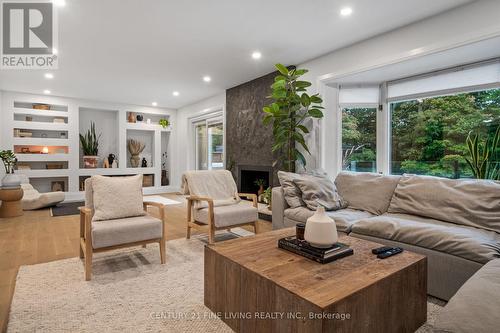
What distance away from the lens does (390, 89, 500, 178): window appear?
3199 mm

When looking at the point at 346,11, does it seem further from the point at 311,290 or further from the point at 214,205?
the point at 311,290

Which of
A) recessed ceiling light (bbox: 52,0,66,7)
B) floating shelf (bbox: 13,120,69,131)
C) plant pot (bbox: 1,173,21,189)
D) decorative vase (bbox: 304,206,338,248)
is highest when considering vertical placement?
recessed ceiling light (bbox: 52,0,66,7)

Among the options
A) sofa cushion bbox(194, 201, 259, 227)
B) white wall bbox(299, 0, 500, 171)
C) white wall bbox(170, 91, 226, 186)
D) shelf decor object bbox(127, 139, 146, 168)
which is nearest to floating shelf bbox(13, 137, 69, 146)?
shelf decor object bbox(127, 139, 146, 168)

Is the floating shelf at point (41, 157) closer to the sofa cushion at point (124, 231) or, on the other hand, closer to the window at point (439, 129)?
the sofa cushion at point (124, 231)

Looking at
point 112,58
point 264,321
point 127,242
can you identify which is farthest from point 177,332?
point 112,58

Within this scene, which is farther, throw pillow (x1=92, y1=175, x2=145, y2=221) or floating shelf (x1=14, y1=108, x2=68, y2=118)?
floating shelf (x1=14, y1=108, x2=68, y2=118)

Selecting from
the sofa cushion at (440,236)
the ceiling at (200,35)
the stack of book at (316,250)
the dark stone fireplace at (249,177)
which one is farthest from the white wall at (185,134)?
the stack of book at (316,250)

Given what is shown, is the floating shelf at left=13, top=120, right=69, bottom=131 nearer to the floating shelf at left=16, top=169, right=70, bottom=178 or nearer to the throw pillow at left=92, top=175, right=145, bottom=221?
the floating shelf at left=16, top=169, right=70, bottom=178

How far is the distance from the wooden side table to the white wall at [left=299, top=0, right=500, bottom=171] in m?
4.90

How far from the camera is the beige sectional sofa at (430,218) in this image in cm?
194

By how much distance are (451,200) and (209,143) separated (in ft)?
19.2

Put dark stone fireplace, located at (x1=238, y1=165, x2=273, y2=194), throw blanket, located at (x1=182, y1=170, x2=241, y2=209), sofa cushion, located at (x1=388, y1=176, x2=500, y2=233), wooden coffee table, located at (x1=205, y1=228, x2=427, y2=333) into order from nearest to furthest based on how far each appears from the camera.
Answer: wooden coffee table, located at (x1=205, y1=228, x2=427, y2=333)
sofa cushion, located at (x1=388, y1=176, x2=500, y2=233)
throw blanket, located at (x1=182, y1=170, x2=241, y2=209)
dark stone fireplace, located at (x1=238, y1=165, x2=273, y2=194)

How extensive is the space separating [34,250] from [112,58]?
9.42ft

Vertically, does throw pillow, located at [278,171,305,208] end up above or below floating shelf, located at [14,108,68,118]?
below
